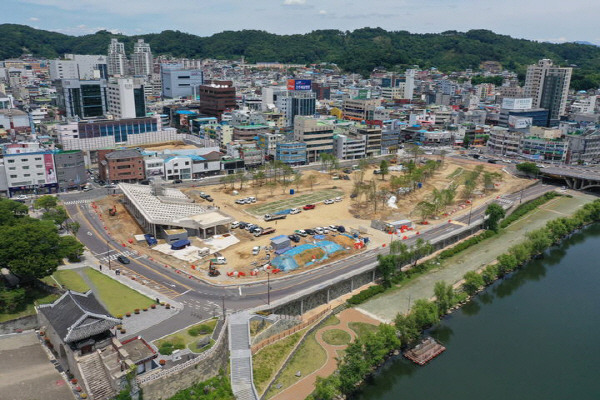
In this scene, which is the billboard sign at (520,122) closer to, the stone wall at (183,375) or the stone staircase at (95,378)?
the stone wall at (183,375)

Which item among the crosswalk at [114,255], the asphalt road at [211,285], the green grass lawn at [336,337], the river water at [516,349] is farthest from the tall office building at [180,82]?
the green grass lawn at [336,337]

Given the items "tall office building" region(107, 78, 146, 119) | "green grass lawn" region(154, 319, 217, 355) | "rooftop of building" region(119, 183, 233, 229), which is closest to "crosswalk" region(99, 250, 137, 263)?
"rooftop of building" region(119, 183, 233, 229)

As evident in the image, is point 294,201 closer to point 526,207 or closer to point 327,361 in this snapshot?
point 526,207

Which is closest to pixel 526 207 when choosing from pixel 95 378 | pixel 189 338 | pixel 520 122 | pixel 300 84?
pixel 520 122

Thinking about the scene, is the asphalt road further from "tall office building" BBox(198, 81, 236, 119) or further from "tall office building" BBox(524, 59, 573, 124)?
"tall office building" BBox(524, 59, 573, 124)

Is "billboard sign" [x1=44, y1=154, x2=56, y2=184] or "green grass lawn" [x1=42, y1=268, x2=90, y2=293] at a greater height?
"billboard sign" [x1=44, y1=154, x2=56, y2=184]

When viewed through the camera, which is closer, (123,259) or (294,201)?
(123,259)
